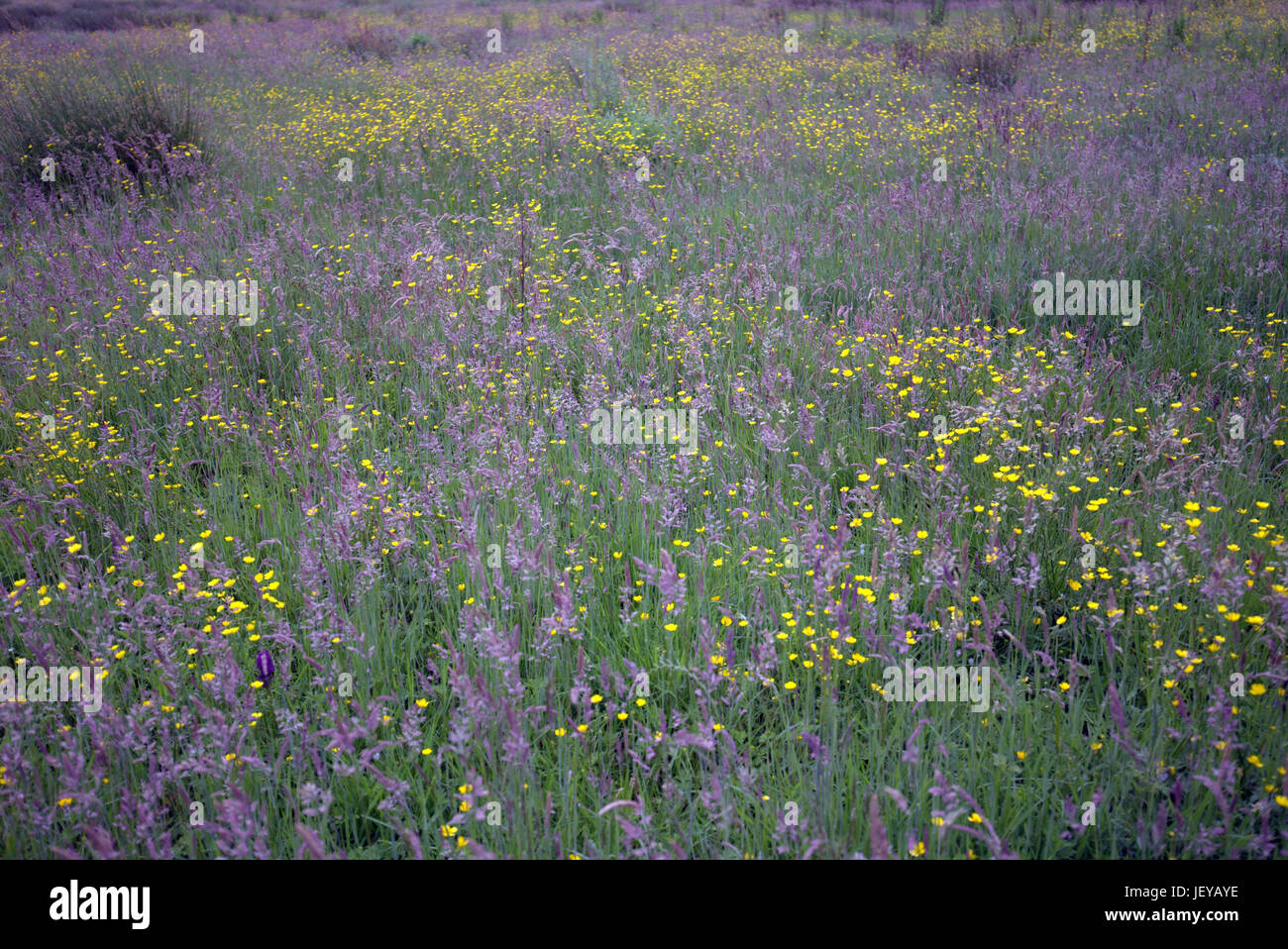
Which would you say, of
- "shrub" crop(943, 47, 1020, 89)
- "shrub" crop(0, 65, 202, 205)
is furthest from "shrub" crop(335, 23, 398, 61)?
"shrub" crop(943, 47, 1020, 89)

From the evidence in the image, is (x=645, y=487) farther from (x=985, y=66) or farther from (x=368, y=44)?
(x=368, y=44)

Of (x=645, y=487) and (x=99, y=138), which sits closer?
(x=645, y=487)

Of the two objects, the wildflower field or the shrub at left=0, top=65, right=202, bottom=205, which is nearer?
the wildflower field

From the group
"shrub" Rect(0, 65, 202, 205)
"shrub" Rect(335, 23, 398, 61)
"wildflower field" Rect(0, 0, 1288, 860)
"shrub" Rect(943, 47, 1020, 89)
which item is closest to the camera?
"wildflower field" Rect(0, 0, 1288, 860)

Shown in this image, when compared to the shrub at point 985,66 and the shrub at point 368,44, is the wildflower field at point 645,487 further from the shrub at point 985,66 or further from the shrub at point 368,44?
the shrub at point 368,44

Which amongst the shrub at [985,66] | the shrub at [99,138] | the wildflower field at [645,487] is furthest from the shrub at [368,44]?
the shrub at [985,66]

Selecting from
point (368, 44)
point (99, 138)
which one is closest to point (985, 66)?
point (99, 138)

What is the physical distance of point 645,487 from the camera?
115 inches

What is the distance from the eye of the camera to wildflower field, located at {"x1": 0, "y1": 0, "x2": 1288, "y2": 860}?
72.7 inches

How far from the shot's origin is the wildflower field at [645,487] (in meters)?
1.85

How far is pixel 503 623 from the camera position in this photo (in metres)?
2.41

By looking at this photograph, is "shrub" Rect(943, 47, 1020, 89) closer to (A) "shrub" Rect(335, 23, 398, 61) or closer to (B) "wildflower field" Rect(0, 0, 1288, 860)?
(B) "wildflower field" Rect(0, 0, 1288, 860)
